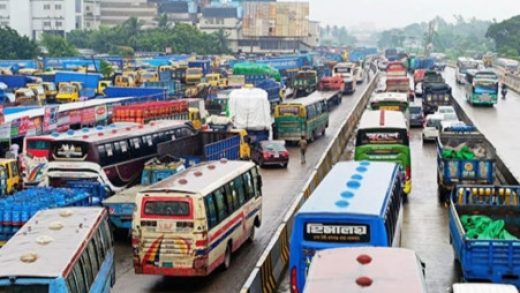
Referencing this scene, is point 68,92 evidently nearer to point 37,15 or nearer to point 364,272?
point 364,272

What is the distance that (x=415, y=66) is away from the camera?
383ft

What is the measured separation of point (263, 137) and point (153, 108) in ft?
16.2

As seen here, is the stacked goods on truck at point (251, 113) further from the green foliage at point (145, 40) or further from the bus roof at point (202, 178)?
the green foliage at point (145, 40)

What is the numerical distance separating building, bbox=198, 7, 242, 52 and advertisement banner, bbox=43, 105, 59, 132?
133602mm

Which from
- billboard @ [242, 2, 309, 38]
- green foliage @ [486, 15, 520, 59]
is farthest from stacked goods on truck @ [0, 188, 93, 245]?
billboard @ [242, 2, 309, 38]

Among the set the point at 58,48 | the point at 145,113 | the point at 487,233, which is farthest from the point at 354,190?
the point at 58,48

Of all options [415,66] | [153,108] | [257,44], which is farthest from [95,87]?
[257,44]

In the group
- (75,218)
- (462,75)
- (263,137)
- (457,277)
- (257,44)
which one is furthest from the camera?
(257,44)

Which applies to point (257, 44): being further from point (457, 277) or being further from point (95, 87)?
point (457, 277)

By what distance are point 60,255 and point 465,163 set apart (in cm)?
1566

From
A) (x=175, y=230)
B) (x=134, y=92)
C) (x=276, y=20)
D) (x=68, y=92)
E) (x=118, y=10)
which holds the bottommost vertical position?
(x=68, y=92)

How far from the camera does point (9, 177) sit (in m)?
25.0

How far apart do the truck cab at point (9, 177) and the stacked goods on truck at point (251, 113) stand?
45.3ft

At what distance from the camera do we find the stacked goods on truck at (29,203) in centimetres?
1722
